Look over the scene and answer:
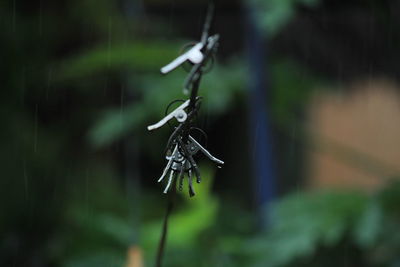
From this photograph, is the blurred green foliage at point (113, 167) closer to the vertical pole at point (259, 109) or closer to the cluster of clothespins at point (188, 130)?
the vertical pole at point (259, 109)

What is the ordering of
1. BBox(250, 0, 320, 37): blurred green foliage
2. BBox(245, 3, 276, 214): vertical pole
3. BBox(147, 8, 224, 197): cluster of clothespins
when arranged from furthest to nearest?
1. BBox(245, 3, 276, 214): vertical pole
2. BBox(250, 0, 320, 37): blurred green foliage
3. BBox(147, 8, 224, 197): cluster of clothespins

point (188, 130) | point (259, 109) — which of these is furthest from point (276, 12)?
point (188, 130)

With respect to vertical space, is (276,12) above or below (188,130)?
above

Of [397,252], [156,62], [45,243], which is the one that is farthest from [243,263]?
[45,243]

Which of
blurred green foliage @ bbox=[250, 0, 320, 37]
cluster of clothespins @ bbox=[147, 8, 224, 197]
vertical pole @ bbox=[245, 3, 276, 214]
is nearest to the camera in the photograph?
cluster of clothespins @ bbox=[147, 8, 224, 197]

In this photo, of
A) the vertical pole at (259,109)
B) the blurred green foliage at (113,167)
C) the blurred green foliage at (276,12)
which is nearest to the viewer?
the blurred green foliage at (276,12)

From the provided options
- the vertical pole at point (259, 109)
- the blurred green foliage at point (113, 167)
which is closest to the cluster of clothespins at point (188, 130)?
the blurred green foliage at point (113, 167)

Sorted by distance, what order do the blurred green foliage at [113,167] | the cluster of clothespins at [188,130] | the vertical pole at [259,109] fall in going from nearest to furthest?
the cluster of clothespins at [188,130], the blurred green foliage at [113,167], the vertical pole at [259,109]

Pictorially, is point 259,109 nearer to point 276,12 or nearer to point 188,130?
point 276,12

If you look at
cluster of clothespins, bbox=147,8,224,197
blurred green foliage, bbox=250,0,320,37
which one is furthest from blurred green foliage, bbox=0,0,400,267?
cluster of clothespins, bbox=147,8,224,197

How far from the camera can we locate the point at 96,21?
2.82 m

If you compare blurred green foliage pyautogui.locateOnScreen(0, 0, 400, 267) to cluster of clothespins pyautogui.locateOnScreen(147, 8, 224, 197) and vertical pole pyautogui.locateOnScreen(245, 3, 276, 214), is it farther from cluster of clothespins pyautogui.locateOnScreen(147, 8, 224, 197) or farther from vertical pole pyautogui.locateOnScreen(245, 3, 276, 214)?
cluster of clothespins pyautogui.locateOnScreen(147, 8, 224, 197)

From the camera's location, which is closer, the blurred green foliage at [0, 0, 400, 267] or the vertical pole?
the blurred green foliage at [0, 0, 400, 267]

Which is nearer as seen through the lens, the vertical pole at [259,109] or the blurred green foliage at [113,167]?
the blurred green foliage at [113,167]
